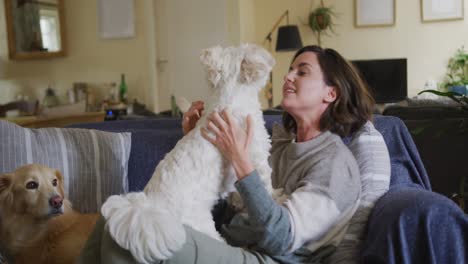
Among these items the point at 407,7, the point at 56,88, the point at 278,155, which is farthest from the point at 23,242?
the point at 407,7

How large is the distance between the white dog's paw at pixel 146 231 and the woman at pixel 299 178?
7 centimetres

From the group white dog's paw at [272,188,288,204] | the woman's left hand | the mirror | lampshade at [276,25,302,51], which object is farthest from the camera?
lampshade at [276,25,302,51]

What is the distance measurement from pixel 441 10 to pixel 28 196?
6.37 m

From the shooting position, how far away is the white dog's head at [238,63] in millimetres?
1619

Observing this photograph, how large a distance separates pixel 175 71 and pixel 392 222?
200 inches

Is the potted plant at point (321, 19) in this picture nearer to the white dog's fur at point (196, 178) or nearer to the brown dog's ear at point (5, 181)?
the white dog's fur at point (196, 178)

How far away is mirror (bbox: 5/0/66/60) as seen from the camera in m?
5.13

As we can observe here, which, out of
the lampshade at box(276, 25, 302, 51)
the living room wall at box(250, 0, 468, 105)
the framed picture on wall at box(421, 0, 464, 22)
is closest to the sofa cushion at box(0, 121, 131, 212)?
the lampshade at box(276, 25, 302, 51)

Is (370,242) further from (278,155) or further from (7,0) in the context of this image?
(7,0)

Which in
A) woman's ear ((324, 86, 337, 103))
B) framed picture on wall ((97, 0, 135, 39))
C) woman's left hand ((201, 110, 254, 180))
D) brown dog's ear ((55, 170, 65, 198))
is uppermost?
framed picture on wall ((97, 0, 135, 39))

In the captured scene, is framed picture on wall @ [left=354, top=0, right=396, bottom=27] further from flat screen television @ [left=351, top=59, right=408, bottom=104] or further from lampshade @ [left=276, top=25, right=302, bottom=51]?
lampshade @ [left=276, top=25, right=302, bottom=51]

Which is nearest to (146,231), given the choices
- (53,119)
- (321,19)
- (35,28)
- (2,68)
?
(53,119)

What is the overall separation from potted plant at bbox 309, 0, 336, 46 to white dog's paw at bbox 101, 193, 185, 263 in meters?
5.99

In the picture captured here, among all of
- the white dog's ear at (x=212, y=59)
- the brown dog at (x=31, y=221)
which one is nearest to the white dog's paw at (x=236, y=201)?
the white dog's ear at (x=212, y=59)
